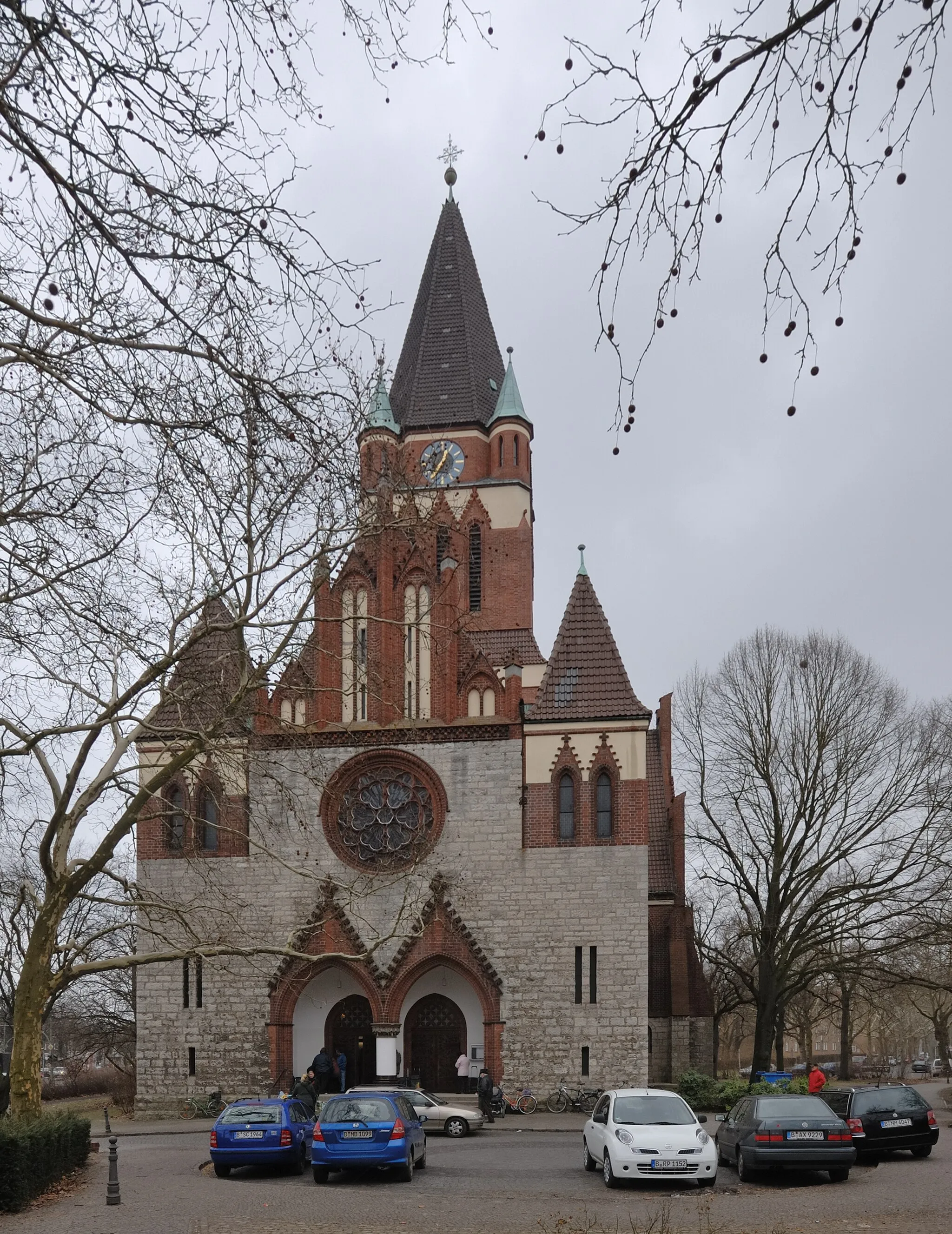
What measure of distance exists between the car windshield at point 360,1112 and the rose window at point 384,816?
13.9 metres

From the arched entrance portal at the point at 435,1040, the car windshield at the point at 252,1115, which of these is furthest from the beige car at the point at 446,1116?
the car windshield at the point at 252,1115

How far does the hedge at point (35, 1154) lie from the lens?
13688 millimetres

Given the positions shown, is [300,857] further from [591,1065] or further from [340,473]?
[340,473]

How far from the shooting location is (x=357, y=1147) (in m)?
16.4

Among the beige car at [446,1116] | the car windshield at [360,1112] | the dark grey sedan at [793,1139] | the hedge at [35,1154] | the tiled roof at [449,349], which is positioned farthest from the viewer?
the tiled roof at [449,349]

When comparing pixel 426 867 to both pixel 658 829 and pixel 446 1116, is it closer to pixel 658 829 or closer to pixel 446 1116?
pixel 446 1116

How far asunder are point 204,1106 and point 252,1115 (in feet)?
43.0

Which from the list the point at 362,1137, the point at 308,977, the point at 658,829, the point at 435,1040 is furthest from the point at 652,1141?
the point at 658,829

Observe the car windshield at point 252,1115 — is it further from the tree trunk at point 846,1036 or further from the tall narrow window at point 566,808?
the tree trunk at point 846,1036

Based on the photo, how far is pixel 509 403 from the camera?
41469 mm

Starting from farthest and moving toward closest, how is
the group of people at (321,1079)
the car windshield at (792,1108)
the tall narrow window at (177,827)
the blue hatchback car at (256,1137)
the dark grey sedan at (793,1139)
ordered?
the tall narrow window at (177,827), the group of people at (321,1079), the blue hatchback car at (256,1137), the car windshield at (792,1108), the dark grey sedan at (793,1139)

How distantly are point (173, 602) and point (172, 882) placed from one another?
52.7ft

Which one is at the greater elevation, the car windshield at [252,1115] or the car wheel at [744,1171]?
the car windshield at [252,1115]

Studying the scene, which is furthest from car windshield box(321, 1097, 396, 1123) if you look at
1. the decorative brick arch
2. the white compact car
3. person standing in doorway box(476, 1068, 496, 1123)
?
the decorative brick arch
